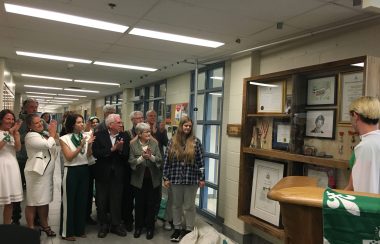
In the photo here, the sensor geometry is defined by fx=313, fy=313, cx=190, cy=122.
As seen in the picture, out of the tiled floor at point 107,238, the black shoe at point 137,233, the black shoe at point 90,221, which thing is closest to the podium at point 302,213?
the tiled floor at point 107,238

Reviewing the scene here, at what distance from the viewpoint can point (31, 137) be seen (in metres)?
3.35

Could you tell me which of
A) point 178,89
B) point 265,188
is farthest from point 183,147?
point 178,89

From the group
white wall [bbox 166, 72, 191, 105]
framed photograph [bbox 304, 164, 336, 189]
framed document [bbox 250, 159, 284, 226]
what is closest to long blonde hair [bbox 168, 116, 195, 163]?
framed document [bbox 250, 159, 284, 226]

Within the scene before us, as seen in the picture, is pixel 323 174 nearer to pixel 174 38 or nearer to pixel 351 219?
pixel 174 38

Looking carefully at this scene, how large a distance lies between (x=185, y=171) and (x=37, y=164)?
64.9 inches

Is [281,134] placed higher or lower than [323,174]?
higher

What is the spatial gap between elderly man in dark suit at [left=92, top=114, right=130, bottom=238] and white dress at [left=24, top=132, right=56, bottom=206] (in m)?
0.49

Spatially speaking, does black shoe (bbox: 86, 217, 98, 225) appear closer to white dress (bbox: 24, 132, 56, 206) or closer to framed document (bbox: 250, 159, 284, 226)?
white dress (bbox: 24, 132, 56, 206)

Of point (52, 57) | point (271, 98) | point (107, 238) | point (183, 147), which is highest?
point (52, 57)

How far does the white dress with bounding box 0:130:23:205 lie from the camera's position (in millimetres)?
3209

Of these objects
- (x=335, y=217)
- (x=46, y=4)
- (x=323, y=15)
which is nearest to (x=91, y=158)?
(x=46, y=4)

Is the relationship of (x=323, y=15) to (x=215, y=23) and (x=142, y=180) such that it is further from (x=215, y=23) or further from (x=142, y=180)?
(x=142, y=180)

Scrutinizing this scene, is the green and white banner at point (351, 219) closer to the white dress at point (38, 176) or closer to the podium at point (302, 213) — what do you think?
the podium at point (302, 213)

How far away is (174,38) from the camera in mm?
3729
